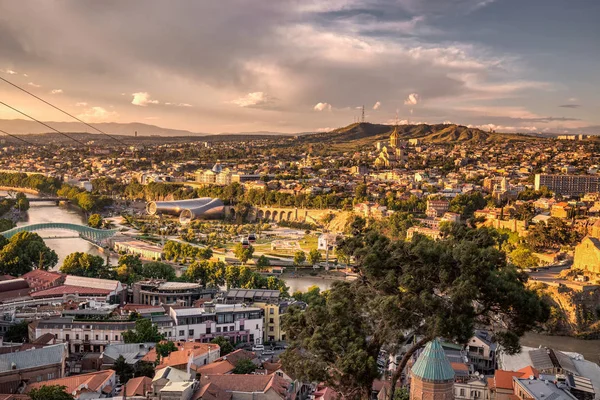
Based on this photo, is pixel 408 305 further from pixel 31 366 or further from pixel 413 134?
pixel 413 134

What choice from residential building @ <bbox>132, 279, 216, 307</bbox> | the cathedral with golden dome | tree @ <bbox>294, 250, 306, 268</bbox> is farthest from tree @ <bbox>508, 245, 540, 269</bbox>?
the cathedral with golden dome

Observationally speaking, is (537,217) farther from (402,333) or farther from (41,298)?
(402,333)

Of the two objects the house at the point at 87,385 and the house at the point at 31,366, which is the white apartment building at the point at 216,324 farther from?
the house at the point at 87,385

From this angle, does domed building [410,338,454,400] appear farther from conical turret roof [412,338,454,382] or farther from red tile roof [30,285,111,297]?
red tile roof [30,285,111,297]

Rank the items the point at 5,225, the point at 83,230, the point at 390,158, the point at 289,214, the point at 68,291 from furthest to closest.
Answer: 1. the point at 390,158
2. the point at 289,214
3. the point at 83,230
4. the point at 5,225
5. the point at 68,291

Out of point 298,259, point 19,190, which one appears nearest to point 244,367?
point 298,259

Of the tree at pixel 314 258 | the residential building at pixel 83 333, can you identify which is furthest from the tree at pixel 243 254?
the residential building at pixel 83 333
